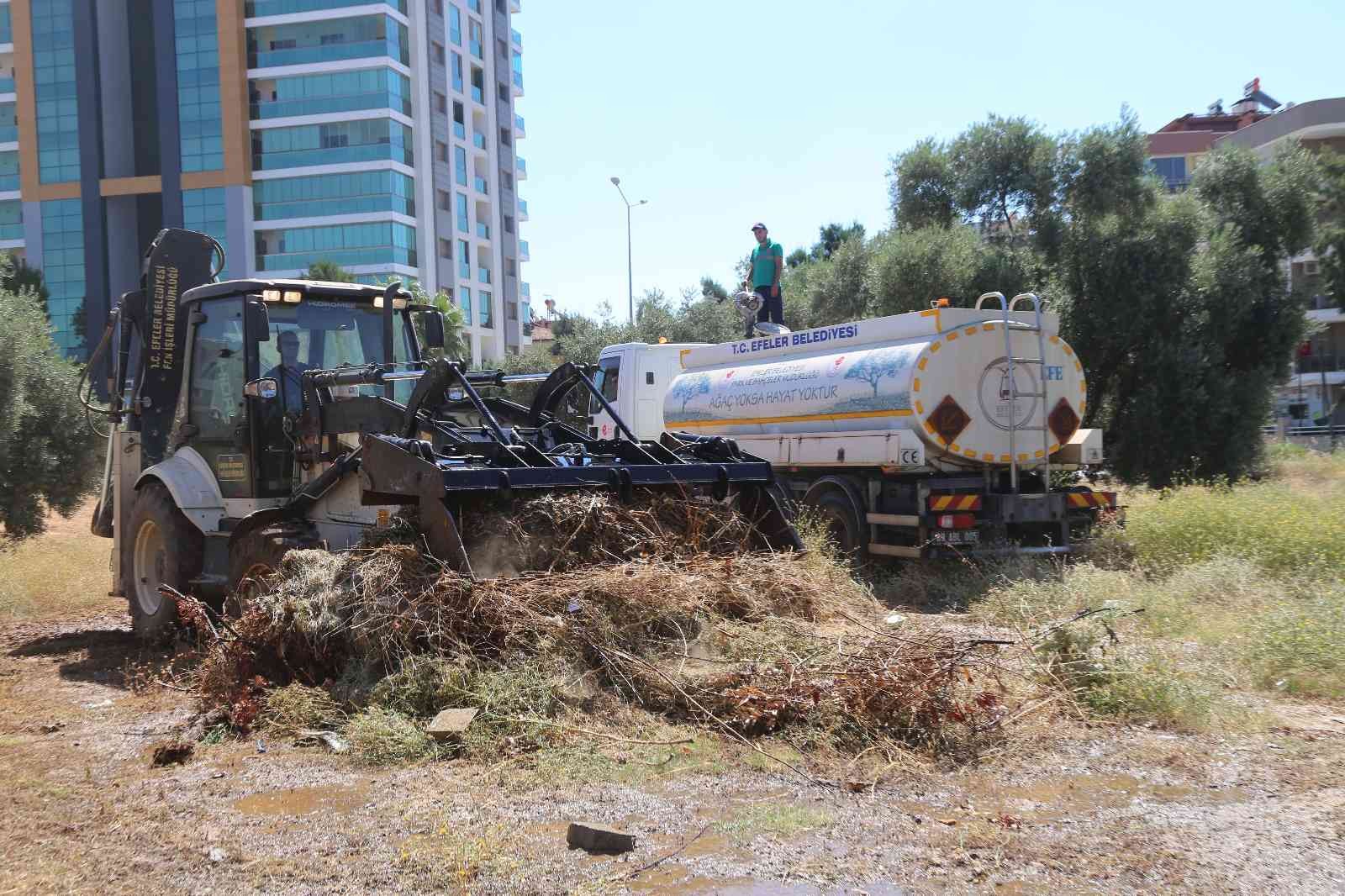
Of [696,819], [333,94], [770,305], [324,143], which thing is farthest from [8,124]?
[696,819]

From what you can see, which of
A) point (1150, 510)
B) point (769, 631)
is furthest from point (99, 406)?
point (1150, 510)

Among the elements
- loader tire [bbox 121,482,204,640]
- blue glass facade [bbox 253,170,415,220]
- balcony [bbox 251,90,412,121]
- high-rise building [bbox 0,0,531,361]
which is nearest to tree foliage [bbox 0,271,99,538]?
loader tire [bbox 121,482,204,640]

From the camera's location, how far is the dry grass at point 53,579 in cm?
1152

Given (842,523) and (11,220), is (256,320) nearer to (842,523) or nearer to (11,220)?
(842,523)

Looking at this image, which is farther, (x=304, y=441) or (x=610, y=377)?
(x=610, y=377)

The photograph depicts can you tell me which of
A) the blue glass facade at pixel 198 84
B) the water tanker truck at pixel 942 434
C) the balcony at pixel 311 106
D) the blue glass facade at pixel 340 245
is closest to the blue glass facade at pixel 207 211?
the blue glass facade at pixel 198 84

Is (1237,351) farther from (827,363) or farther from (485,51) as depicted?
(485,51)

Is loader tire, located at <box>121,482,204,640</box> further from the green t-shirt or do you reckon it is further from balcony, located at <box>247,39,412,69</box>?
balcony, located at <box>247,39,412,69</box>

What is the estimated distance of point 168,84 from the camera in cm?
6062

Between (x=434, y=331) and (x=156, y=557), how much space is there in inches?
123

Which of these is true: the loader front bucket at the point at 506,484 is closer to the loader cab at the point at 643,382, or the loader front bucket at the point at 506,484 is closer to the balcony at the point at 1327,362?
the loader cab at the point at 643,382

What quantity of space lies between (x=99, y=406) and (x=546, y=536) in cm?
626

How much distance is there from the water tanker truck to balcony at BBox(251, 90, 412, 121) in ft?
172

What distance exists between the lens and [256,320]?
28.5 ft
